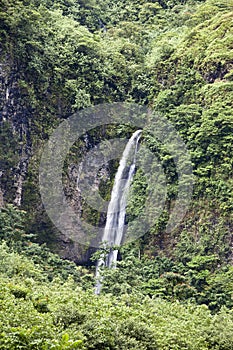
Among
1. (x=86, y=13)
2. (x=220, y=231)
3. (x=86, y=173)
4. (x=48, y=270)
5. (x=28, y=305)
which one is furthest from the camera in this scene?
A: (x=86, y=13)

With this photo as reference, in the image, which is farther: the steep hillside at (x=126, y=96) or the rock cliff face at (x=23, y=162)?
the rock cliff face at (x=23, y=162)

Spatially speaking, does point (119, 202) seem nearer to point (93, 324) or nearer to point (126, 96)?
point (126, 96)

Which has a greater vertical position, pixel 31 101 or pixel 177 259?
pixel 31 101

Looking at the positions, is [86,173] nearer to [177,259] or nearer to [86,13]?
[177,259]

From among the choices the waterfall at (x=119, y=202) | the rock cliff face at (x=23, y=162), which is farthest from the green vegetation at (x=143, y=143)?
the waterfall at (x=119, y=202)

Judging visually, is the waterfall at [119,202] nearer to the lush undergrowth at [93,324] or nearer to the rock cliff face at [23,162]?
the rock cliff face at [23,162]

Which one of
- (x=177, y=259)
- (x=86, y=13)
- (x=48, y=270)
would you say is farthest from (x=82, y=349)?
(x=86, y=13)

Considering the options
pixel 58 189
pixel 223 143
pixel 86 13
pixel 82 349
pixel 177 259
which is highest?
pixel 86 13
